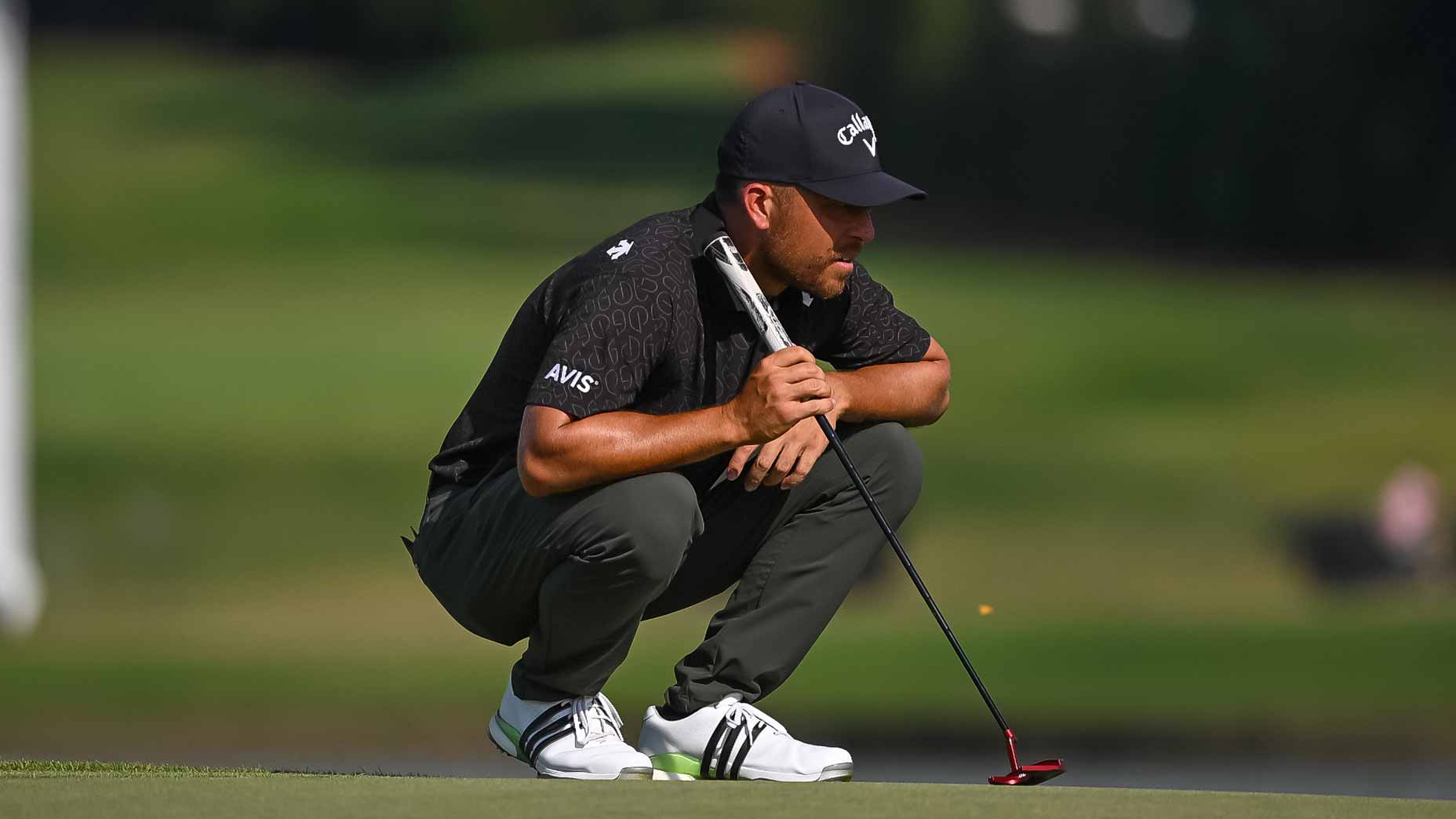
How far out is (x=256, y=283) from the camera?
880cm

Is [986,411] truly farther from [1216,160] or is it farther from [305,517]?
[305,517]

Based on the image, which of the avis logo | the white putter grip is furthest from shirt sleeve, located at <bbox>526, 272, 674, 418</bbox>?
the white putter grip

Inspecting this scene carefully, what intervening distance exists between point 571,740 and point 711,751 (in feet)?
0.60

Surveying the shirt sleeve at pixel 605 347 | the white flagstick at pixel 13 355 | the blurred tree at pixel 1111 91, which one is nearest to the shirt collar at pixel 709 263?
the shirt sleeve at pixel 605 347

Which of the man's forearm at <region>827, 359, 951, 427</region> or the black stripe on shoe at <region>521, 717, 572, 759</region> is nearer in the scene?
the black stripe on shoe at <region>521, 717, 572, 759</region>

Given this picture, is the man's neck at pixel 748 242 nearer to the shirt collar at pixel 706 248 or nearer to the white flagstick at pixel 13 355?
the shirt collar at pixel 706 248

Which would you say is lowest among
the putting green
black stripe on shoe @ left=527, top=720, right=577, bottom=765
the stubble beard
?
the putting green

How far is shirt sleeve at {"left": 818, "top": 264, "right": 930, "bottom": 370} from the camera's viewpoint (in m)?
2.98

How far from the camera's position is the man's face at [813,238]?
2721mm

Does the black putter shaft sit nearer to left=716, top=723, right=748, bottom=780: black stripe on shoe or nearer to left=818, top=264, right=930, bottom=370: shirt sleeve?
left=818, top=264, right=930, bottom=370: shirt sleeve

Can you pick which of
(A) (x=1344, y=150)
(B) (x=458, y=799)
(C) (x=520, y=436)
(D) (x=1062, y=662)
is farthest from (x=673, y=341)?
(A) (x=1344, y=150)

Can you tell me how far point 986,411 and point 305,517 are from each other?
110 inches

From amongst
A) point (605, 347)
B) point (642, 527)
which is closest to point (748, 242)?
point (605, 347)

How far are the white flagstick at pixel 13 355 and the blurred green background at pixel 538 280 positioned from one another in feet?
0.26
